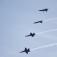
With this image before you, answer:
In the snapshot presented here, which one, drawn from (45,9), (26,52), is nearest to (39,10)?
(45,9)

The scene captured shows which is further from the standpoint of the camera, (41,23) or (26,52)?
(41,23)

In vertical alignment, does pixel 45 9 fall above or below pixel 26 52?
above

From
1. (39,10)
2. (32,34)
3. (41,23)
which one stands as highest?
(39,10)

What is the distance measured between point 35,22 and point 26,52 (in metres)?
0.35

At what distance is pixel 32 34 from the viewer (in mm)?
1604

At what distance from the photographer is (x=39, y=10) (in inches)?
66.5

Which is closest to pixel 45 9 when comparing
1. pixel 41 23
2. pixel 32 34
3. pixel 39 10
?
pixel 39 10

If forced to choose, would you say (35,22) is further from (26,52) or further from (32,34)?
(26,52)

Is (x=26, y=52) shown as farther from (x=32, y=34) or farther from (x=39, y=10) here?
(x=39, y=10)

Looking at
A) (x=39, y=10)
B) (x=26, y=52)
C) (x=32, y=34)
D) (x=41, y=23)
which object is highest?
(x=39, y=10)

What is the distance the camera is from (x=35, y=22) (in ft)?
5.41

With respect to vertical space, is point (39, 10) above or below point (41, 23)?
above

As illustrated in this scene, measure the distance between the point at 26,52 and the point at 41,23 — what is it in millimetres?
373

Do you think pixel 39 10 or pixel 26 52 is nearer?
pixel 26 52
